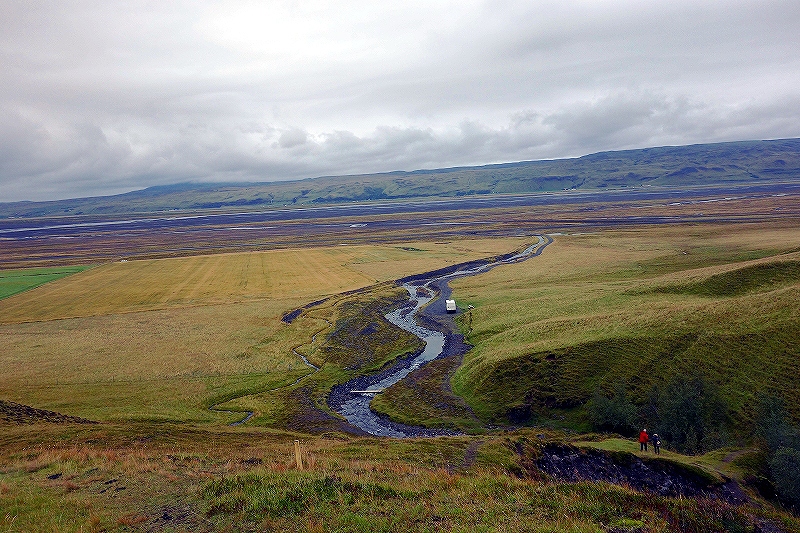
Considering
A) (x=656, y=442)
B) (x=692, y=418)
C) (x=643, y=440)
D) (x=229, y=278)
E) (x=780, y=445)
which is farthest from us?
(x=229, y=278)

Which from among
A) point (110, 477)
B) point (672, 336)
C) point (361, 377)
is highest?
point (110, 477)

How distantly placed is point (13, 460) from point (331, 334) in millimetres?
44329

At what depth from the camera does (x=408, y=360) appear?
192ft

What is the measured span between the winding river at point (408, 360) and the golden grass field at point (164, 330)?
8.08 metres

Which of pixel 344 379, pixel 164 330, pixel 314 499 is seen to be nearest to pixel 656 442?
pixel 314 499

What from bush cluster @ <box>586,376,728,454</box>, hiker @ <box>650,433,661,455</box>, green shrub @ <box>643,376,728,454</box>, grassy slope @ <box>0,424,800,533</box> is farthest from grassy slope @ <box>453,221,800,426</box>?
grassy slope @ <box>0,424,800,533</box>

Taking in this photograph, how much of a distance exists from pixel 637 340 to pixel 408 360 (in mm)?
25229

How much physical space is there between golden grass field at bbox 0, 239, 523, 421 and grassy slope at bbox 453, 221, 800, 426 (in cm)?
2472

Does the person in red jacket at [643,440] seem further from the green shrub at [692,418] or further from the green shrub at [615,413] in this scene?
the green shrub at [615,413]

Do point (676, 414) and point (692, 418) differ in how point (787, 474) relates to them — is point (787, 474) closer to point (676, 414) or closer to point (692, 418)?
point (692, 418)

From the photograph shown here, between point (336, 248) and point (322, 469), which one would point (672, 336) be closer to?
point (322, 469)

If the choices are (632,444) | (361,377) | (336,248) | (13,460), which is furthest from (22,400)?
(336,248)

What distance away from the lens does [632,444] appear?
3131 centimetres

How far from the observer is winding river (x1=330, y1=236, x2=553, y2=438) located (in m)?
41.8
